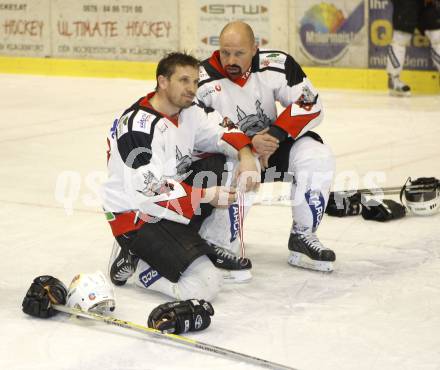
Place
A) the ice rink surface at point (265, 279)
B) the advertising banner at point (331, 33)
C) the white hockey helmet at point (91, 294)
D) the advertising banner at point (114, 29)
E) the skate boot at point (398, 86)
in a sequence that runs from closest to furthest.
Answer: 1. the ice rink surface at point (265, 279)
2. the white hockey helmet at point (91, 294)
3. the skate boot at point (398, 86)
4. the advertising banner at point (331, 33)
5. the advertising banner at point (114, 29)

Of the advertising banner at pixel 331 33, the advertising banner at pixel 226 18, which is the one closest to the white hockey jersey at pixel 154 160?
the advertising banner at pixel 331 33

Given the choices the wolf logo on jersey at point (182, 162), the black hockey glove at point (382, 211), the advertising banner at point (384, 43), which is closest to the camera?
the wolf logo on jersey at point (182, 162)

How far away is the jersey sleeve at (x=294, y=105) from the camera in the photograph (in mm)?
4719

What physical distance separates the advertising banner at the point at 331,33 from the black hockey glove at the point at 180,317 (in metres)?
7.15

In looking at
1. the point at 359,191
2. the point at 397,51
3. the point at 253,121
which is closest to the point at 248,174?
the point at 253,121

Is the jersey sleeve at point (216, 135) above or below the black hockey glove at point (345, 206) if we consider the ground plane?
above

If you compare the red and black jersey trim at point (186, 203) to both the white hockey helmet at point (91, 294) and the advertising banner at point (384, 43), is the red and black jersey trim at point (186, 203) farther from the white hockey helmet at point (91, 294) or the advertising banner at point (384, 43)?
the advertising banner at point (384, 43)

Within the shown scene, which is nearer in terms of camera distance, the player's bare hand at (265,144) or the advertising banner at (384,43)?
the player's bare hand at (265,144)

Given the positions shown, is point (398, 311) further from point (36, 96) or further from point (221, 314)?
point (36, 96)

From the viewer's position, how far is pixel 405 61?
1033 centimetres

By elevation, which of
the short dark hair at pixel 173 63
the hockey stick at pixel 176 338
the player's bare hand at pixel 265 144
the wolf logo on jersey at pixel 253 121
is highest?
the short dark hair at pixel 173 63

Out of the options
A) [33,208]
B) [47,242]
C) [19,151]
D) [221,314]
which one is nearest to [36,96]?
[19,151]

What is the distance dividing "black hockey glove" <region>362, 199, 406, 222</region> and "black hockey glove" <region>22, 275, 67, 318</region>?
197 cm

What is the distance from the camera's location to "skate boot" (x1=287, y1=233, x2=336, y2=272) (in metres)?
4.64
